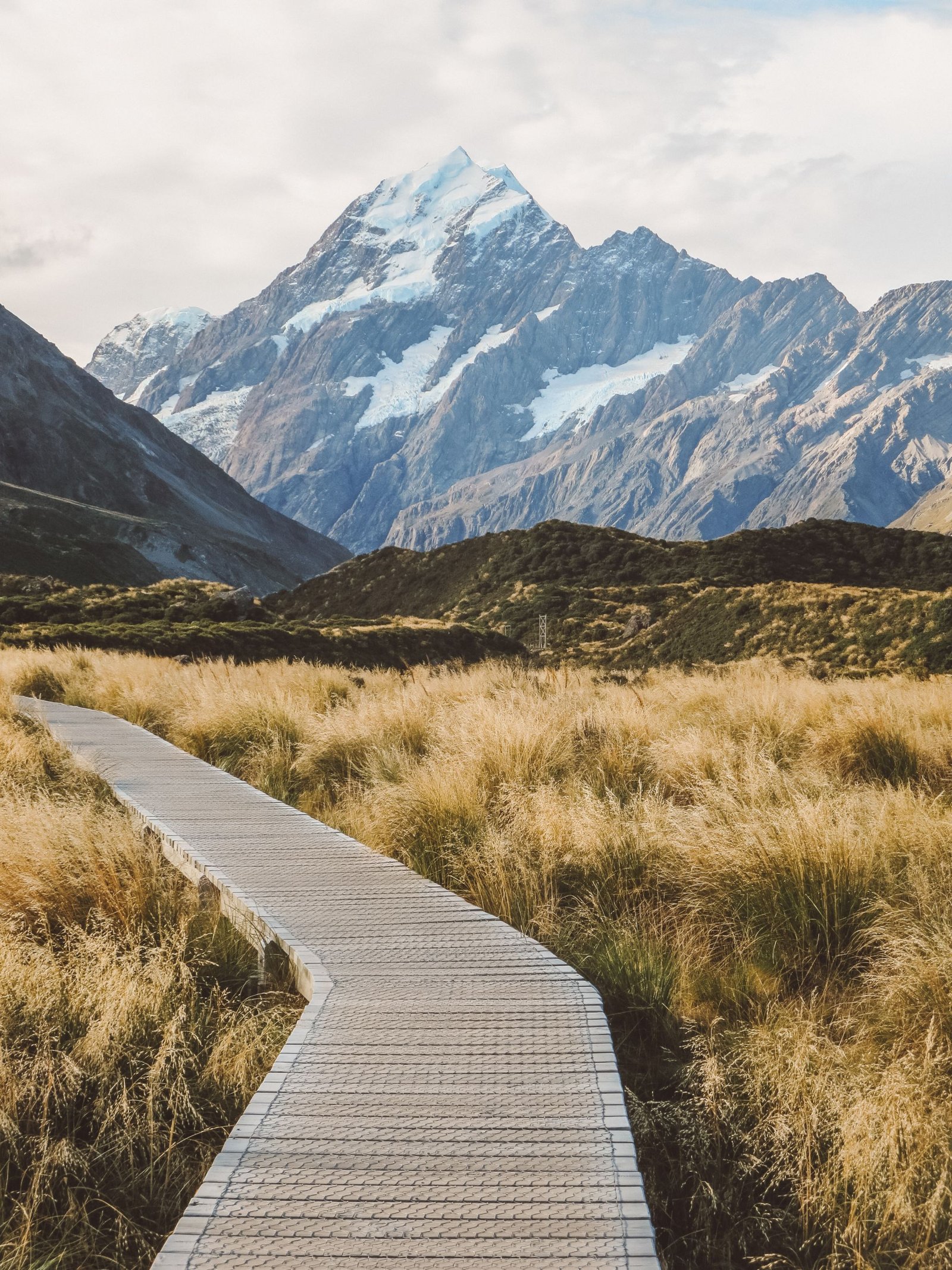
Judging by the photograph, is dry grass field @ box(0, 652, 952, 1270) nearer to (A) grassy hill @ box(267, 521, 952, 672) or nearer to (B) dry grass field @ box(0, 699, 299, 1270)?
(B) dry grass field @ box(0, 699, 299, 1270)

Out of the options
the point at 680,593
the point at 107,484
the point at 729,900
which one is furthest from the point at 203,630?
the point at 107,484

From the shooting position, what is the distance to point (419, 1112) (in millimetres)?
2977

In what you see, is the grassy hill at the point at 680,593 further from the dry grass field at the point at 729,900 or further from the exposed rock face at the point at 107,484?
the exposed rock face at the point at 107,484

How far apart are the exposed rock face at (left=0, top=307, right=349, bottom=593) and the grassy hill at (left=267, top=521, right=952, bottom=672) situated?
34.0 metres

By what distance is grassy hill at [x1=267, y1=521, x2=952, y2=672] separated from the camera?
35812mm

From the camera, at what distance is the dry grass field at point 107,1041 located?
123 inches

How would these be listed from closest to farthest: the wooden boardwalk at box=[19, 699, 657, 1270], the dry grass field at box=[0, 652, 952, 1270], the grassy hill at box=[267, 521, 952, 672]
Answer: the wooden boardwalk at box=[19, 699, 657, 1270], the dry grass field at box=[0, 652, 952, 1270], the grassy hill at box=[267, 521, 952, 672]

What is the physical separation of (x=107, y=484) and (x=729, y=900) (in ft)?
430

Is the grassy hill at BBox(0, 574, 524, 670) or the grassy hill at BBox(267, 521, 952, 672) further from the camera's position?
the grassy hill at BBox(267, 521, 952, 672)

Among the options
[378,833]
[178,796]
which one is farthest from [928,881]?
[178,796]

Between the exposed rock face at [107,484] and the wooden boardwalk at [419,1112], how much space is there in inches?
3310

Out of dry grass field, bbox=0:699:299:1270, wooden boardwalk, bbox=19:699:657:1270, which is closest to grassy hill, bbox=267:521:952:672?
wooden boardwalk, bbox=19:699:657:1270

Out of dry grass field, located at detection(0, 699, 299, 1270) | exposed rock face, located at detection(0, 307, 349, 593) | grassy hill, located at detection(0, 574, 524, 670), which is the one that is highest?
exposed rock face, located at detection(0, 307, 349, 593)

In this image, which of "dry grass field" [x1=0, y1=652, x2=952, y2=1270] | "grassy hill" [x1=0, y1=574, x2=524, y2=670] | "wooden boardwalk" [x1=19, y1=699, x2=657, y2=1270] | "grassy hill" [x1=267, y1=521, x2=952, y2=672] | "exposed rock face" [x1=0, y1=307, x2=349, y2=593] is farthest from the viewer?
"exposed rock face" [x1=0, y1=307, x2=349, y2=593]
